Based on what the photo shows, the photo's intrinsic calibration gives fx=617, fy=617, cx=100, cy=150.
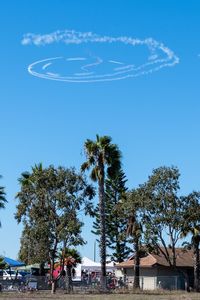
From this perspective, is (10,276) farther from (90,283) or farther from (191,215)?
(191,215)

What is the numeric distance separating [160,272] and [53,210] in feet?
50.7

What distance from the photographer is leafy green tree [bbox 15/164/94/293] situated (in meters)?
58.6

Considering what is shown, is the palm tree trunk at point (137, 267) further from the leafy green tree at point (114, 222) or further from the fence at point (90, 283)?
the leafy green tree at point (114, 222)

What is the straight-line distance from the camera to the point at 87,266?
3295 inches

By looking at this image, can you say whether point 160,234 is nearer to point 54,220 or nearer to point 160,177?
point 160,177

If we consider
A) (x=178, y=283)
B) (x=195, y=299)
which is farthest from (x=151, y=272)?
(x=195, y=299)

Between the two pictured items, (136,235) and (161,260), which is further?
(161,260)

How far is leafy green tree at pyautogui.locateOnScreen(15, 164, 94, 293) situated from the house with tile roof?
10433 millimetres

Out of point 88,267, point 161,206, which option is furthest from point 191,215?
point 88,267

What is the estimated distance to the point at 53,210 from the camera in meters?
60.6

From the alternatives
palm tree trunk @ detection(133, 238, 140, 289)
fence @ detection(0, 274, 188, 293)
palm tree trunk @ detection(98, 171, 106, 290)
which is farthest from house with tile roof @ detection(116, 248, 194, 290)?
palm tree trunk @ detection(98, 171, 106, 290)

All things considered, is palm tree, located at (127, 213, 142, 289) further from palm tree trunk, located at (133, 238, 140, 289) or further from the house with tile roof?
the house with tile roof

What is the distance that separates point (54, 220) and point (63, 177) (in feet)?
14.2

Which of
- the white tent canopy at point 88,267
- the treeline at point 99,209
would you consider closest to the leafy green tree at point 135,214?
the treeline at point 99,209
